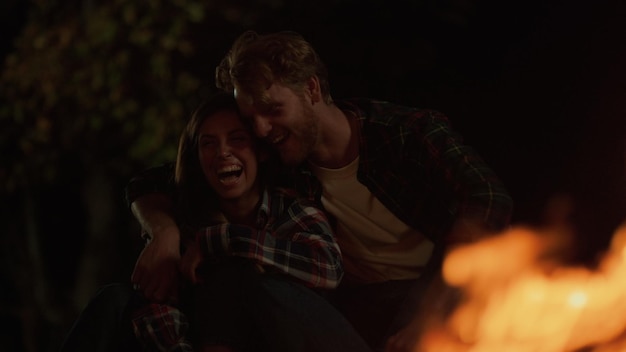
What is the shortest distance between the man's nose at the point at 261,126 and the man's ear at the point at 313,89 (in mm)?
214

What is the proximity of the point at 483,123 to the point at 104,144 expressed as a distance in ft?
8.39

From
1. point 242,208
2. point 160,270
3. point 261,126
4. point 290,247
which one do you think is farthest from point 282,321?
point 261,126

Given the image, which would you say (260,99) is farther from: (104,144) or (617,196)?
(104,144)

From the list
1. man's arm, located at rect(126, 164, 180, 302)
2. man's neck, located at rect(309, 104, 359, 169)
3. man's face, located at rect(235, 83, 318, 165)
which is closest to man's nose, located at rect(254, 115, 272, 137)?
man's face, located at rect(235, 83, 318, 165)

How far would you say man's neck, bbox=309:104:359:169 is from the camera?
3062 mm

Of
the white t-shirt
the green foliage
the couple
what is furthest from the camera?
the green foliage

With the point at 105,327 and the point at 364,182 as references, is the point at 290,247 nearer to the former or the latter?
the point at 364,182

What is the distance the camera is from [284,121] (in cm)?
296

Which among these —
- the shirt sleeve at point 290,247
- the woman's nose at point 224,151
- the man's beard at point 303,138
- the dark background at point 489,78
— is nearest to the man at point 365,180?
the man's beard at point 303,138

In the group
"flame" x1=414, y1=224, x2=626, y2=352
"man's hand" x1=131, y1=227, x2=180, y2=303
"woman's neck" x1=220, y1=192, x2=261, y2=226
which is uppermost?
"woman's neck" x1=220, y1=192, x2=261, y2=226

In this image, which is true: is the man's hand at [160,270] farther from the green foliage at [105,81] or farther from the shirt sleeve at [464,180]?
the green foliage at [105,81]

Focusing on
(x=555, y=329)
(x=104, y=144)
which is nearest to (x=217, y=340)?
(x=555, y=329)

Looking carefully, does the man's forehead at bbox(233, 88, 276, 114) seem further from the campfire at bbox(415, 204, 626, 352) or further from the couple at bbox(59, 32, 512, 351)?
the campfire at bbox(415, 204, 626, 352)

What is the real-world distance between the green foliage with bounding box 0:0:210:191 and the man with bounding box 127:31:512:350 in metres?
1.80
